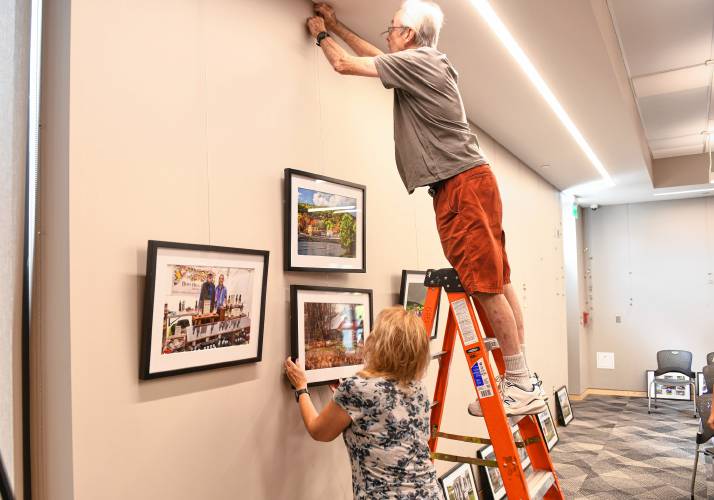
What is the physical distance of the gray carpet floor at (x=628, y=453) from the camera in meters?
4.27

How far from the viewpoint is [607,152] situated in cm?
537

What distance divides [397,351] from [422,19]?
124cm

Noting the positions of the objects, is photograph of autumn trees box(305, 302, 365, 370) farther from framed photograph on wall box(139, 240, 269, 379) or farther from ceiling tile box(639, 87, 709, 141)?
ceiling tile box(639, 87, 709, 141)

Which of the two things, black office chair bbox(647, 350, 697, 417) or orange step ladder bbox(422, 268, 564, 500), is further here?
black office chair bbox(647, 350, 697, 417)

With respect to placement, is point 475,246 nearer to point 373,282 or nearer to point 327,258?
point 327,258

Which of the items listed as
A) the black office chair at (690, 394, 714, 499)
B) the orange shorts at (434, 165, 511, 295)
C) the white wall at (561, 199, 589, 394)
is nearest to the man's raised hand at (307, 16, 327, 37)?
the orange shorts at (434, 165, 511, 295)

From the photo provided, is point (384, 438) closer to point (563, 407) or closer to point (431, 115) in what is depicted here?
point (431, 115)

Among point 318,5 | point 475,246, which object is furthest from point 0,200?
point 318,5

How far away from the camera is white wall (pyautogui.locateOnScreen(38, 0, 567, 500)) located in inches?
55.2

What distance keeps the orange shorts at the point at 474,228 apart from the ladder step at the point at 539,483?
2.44ft

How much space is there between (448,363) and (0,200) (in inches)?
67.1

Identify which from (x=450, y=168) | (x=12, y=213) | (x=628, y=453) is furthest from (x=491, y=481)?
(x=12, y=213)

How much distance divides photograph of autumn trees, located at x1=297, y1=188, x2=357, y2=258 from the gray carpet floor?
3002mm

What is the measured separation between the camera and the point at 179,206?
1.69 meters
